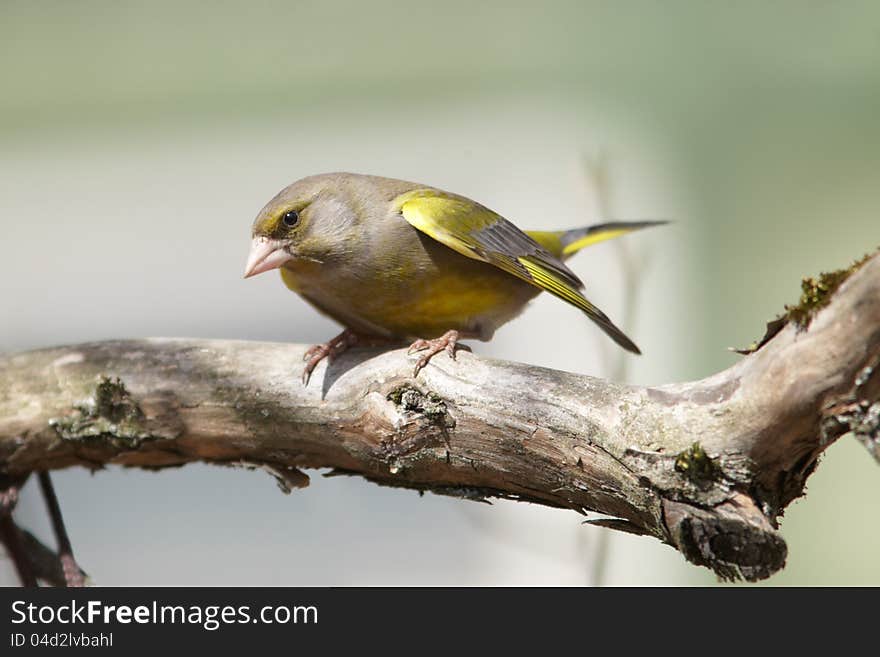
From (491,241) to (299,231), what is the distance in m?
0.66

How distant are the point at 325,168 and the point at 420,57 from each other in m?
0.86

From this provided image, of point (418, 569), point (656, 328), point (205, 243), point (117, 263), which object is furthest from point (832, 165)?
point (117, 263)

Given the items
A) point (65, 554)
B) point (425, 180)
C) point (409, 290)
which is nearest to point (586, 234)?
point (409, 290)

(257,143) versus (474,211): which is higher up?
(257,143)

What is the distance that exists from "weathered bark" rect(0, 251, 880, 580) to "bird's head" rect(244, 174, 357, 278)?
1.21ft

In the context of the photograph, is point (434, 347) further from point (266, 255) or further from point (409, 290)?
point (266, 255)

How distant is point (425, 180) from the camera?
569cm

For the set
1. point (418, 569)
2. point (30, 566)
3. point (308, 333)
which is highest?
point (308, 333)

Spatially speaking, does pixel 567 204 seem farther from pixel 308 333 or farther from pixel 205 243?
pixel 205 243

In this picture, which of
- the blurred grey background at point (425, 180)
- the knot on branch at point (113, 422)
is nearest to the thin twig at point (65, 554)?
the knot on branch at point (113, 422)

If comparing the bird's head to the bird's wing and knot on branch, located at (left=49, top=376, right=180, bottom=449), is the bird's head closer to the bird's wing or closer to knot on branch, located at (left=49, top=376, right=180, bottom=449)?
the bird's wing

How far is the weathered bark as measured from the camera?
2.09 metres

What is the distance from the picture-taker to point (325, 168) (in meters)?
5.82

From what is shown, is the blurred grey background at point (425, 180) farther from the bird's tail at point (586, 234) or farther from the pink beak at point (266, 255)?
the pink beak at point (266, 255)
